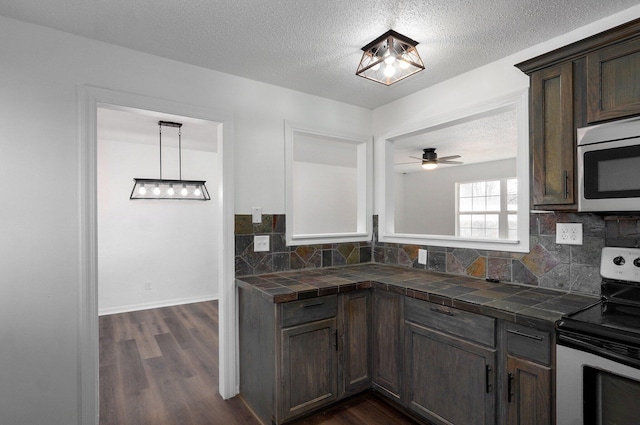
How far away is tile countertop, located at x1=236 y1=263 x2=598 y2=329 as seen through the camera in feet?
5.35

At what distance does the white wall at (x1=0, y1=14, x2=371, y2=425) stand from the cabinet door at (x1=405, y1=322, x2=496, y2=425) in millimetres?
2046

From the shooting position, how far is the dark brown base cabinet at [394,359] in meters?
1.59

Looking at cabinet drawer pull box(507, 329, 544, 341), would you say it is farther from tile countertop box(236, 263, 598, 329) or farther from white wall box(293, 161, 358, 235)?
white wall box(293, 161, 358, 235)

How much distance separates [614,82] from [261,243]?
2.33m

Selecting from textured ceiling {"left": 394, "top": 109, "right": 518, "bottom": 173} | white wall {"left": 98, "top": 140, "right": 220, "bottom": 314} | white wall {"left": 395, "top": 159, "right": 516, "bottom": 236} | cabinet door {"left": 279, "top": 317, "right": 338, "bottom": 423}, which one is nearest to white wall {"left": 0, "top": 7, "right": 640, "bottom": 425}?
cabinet door {"left": 279, "top": 317, "right": 338, "bottom": 423}

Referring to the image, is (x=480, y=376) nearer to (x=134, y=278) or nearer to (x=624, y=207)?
→ (x=624, y=207)

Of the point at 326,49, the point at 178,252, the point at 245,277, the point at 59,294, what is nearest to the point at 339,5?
the point at 326,49

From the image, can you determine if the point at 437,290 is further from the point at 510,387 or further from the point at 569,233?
the point at 569,233

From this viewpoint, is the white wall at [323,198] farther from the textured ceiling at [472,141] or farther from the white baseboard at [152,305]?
the white baseboard at [152,305]

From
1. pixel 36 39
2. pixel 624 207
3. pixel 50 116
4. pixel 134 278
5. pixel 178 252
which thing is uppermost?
pixel 36 39

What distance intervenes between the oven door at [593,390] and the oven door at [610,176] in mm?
719

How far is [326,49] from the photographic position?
2.14m

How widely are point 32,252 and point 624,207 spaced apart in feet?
10.0

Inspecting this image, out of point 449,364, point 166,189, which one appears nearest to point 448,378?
point 449,364
